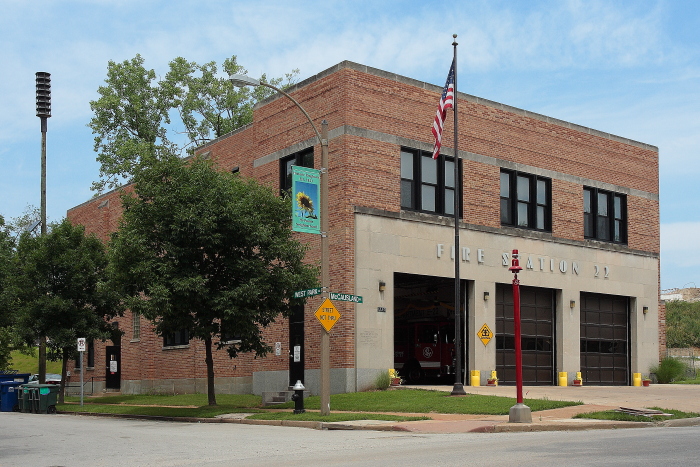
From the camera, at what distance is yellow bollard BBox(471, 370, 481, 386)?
100ft

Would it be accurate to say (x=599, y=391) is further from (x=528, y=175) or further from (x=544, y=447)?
(x=544, y=447)

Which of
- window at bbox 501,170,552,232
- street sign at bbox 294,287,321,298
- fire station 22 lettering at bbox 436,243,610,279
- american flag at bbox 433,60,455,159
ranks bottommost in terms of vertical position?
street sign at bbox 294,287,321,298

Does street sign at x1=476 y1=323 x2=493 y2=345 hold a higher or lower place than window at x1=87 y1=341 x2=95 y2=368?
higher

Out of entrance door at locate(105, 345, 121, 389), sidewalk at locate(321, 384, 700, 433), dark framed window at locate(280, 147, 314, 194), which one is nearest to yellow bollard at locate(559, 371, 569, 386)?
sidewalk at locate(321, 384, 700, 433)

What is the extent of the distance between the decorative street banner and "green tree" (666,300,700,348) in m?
64.4

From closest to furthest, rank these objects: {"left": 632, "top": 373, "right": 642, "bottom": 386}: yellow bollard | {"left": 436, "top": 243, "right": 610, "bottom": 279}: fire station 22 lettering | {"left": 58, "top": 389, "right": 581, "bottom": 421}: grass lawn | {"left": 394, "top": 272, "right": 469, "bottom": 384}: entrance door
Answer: {"left": 58, "top": 389, "right": 581, "bottom": 421}: grass lawn → {"left": 436, "top": 243, "right": 610, "bottom": 279}: fire station 22 lettering → {"left": 394, "top": 272, "right": 469, "bottom": 384}: entrance door → {"left": 632, "top": 373, "right": 642, "bottom": 386}: yellow bollard

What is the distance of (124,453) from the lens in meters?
15.6

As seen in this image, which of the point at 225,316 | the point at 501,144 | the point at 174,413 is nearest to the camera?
the point at 225,316

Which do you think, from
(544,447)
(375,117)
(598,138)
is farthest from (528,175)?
(544,447)

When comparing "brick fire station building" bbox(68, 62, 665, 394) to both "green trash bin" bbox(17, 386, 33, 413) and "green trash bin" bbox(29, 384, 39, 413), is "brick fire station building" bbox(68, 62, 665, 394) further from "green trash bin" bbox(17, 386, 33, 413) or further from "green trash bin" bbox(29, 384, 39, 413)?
"green trash bin" bbox(17, 386, 33, 413)

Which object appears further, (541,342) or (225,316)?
(541,342)

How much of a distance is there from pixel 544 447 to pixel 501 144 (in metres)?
21.0

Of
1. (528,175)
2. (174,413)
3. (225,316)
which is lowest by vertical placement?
(174,413)

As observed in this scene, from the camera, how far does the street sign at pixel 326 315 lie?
22.2 meters
